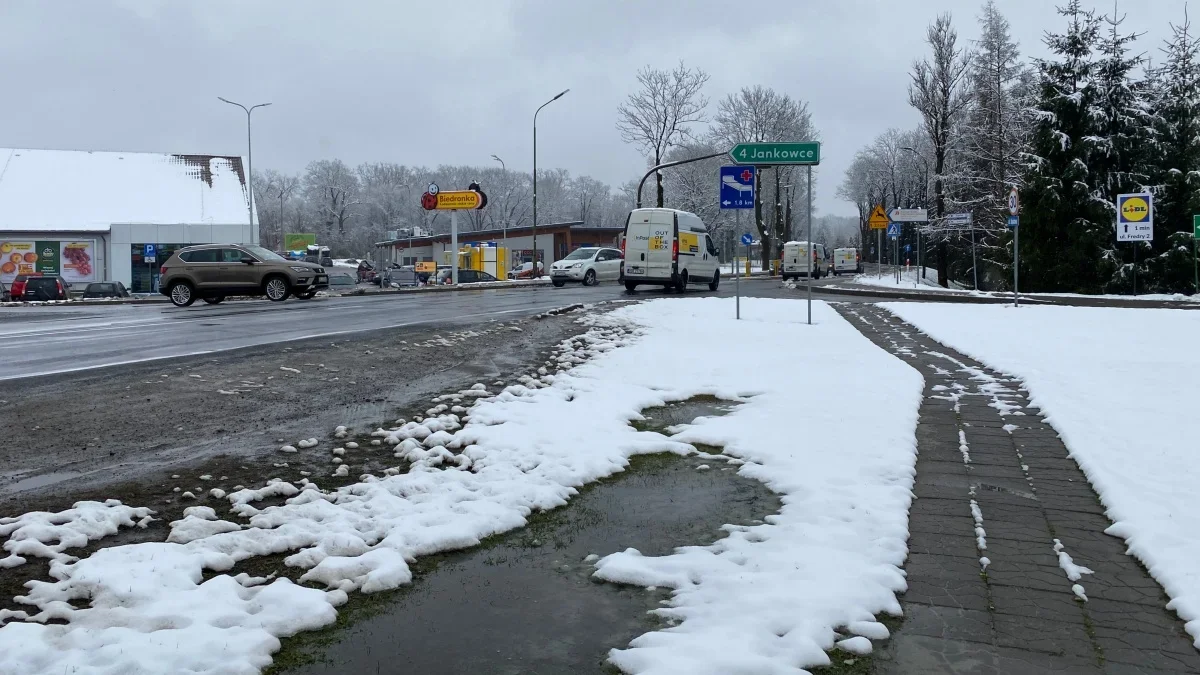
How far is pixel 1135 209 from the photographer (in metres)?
29.9

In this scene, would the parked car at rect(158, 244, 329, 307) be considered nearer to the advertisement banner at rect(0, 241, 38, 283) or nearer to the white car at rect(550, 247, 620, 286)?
the white car at rect(550, 247, 620, 286)

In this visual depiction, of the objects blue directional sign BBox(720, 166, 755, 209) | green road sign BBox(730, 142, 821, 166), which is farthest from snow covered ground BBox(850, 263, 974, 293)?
blue directional sign BBox(720, 166, 755, 209)

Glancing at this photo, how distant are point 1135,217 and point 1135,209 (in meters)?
0.26

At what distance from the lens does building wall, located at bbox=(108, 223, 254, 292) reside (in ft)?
157

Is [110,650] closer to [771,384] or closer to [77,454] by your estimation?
[77,454]

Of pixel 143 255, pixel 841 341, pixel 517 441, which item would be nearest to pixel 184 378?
pixel 517 441

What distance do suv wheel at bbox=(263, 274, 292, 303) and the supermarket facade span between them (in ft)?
76.6

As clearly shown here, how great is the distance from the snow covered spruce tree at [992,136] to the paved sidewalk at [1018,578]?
36128 millimetres

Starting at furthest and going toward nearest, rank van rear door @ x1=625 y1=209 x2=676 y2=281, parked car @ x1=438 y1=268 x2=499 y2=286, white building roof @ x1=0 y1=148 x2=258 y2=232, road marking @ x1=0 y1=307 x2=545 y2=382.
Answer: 1. parked car @ x1=438 y1=268 x2=499 y2=286
2. white building roof @ x1=0 y1=148 x2=258 y2=232
3. van rear door @ x1=625 y1=209 x2=676 y2=281
4. road marking @ x1=0 y1=307 x2=545 y2=382

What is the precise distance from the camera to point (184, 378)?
948cm

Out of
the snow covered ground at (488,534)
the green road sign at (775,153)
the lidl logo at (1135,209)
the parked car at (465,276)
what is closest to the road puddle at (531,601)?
the snow covered ground at (488,534)

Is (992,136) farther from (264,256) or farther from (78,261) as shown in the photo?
(78,261)

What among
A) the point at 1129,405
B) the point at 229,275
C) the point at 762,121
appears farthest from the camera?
the point at 762,121

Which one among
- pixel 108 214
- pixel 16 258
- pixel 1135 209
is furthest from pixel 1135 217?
pixel 16 258
